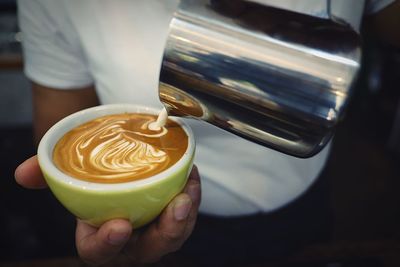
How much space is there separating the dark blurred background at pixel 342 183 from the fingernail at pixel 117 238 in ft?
1.17

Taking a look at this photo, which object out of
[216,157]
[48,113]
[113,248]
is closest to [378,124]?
[216,157]

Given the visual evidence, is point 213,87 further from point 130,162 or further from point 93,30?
point 93,30

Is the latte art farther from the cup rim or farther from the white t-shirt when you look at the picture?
the white t-shirt

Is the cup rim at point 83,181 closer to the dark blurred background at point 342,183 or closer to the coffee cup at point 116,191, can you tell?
the coffee cup at point 116,191

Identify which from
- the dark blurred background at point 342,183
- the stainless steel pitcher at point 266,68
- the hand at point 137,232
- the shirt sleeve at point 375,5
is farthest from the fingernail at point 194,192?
the shirt sleeve at point 375,5

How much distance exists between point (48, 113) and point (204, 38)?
49cm

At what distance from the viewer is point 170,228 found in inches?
18.6

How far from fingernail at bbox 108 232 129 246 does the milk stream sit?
159 millimetres

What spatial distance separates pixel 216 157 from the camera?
68cm

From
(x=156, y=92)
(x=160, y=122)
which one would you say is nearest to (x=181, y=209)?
(x=160, y=122)

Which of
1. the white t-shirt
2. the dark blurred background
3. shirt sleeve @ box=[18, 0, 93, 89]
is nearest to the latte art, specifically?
the white t-shirt

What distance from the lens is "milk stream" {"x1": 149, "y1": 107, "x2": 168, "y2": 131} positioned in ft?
1.74

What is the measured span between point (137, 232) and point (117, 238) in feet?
0.36

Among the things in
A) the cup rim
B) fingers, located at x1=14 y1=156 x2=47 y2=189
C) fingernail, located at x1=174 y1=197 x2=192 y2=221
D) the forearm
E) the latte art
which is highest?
the cup rim
